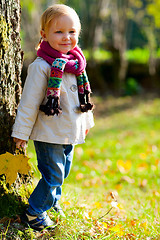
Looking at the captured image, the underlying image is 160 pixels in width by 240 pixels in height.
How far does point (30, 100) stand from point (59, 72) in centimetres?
28

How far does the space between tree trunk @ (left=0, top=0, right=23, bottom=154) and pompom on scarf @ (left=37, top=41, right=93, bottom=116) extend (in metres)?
0.26

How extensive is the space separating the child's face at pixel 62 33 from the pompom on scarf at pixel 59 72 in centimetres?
4

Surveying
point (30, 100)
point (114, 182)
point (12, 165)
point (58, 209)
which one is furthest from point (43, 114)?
point (114, 182)

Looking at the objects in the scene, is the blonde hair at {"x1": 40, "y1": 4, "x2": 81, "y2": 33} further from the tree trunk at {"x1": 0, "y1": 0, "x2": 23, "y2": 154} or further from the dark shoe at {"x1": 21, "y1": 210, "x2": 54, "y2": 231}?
the dark shoe at {"x1": 21, "y1": 210, "x2": 54, "y2": 231}

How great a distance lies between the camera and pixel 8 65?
222 centimetres

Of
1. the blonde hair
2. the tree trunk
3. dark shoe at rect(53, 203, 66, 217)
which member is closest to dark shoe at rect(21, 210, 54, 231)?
dark shoe at rect(53, 203, 66, 217)

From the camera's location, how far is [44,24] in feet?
6.92

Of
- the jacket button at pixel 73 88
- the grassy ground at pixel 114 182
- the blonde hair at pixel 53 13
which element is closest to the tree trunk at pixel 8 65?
the blonde hair at pixel 53 13

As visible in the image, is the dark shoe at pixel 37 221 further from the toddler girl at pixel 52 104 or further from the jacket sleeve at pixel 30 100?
the jacket sleeve at pixel 30 100

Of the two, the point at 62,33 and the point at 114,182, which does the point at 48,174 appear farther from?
the point at 114,182

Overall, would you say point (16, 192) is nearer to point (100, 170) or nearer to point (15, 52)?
point (15, 52)

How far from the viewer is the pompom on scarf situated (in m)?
1.99

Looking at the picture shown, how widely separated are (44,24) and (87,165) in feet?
9.08

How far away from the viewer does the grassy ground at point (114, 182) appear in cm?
223
